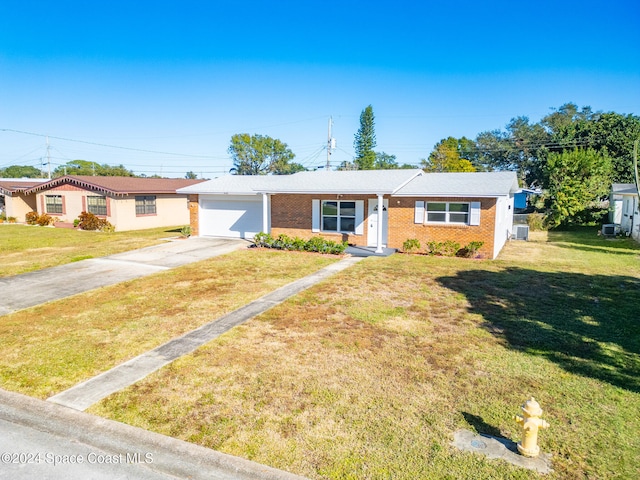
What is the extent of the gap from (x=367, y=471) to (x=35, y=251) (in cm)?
1925

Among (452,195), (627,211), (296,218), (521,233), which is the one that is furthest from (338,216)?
(627,211)

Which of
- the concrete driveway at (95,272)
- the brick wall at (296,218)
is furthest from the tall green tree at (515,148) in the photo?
the concrete driveway at (95,272)

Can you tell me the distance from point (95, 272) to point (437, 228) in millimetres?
12943

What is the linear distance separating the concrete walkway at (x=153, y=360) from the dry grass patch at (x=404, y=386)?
266mm

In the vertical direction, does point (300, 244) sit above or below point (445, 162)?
below

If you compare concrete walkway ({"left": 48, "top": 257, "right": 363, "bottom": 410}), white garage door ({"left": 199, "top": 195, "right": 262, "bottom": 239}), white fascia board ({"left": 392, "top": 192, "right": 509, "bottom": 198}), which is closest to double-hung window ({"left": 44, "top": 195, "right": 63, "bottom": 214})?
white garage door ({"left": 199, "top": 195, "right": 262, "bottom": 239})

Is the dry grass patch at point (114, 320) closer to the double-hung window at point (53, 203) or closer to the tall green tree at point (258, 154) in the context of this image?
the double-hung window at point (53, 203)

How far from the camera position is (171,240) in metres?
21.5

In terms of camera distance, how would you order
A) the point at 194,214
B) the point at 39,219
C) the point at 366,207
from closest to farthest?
1. the point at 366,207
2. the point at 194,214
3. the point at 39,219

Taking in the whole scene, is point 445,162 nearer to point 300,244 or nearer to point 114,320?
point 300,244

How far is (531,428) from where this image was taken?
14.7 ft

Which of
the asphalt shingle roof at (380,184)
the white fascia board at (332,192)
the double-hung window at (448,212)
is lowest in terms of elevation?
the double-hung window at (448,212)

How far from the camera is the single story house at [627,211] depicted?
21.5m

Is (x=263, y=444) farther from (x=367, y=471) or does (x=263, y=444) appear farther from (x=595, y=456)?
(x=595, y=456)
